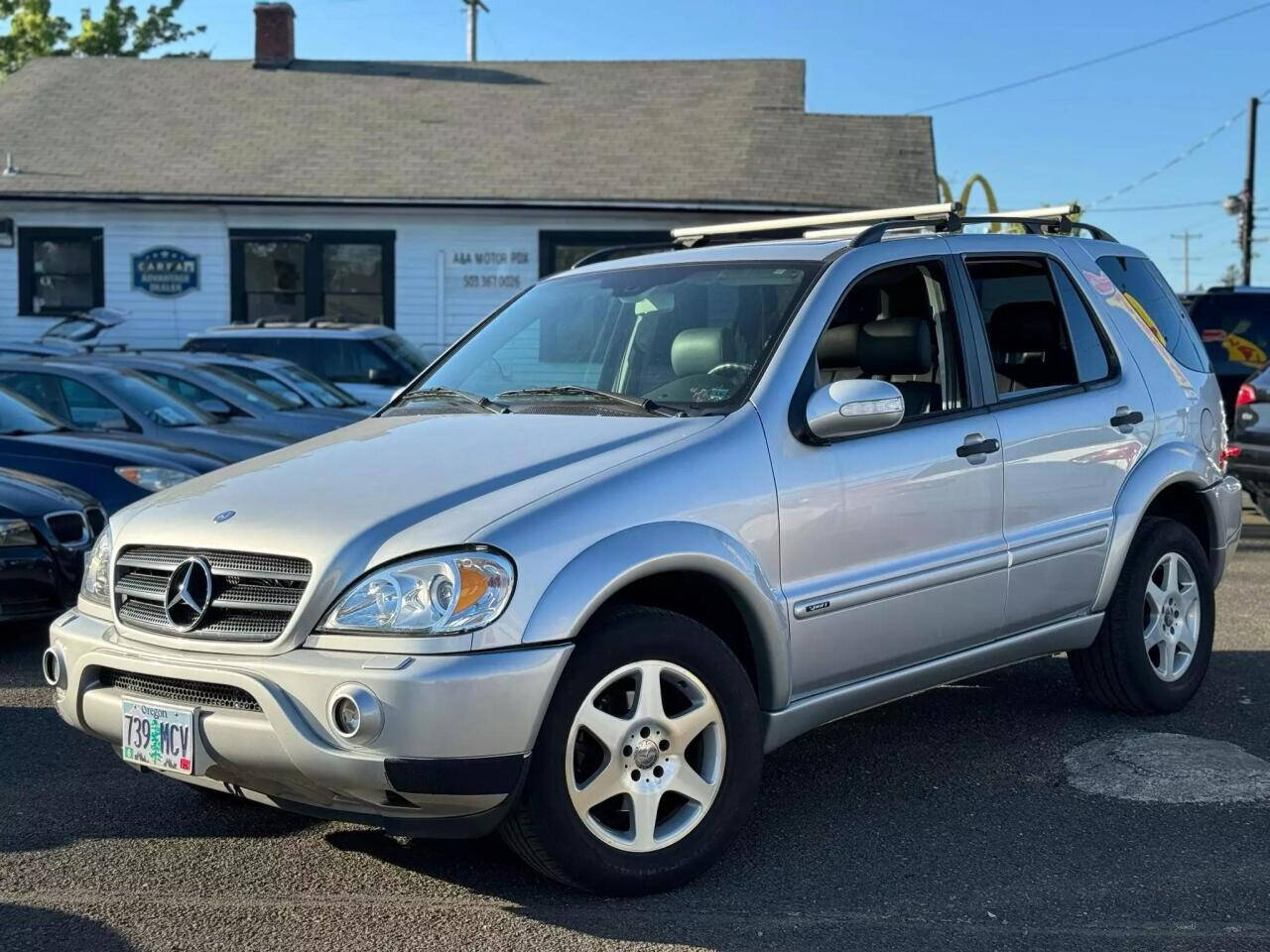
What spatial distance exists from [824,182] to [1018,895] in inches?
703

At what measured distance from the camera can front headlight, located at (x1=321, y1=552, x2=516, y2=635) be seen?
3.61 meters

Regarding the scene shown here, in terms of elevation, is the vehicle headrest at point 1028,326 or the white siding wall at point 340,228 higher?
the white siding wall at point 340,228

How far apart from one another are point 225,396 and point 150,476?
13.1 feet

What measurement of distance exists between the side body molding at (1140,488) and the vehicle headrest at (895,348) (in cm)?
111

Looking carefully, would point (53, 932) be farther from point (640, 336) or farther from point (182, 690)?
point (640, 336)

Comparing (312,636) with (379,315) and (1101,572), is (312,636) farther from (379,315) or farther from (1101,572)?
(379,315)

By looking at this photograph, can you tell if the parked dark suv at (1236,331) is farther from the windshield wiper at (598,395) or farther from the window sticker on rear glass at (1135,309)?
the windshield wiper at (598,395)

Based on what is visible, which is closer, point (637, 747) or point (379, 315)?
point (637, 747)

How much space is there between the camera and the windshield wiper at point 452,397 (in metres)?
4.85

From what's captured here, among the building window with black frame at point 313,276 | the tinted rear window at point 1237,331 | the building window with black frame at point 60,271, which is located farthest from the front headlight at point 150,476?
the building window with black frame at point 60,271

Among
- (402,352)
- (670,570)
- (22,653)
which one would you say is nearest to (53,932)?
(670,570)

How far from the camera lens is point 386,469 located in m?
4.21

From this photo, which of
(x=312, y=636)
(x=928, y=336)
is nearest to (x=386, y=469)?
(x=312, y=636)

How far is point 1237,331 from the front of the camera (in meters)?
13.8
